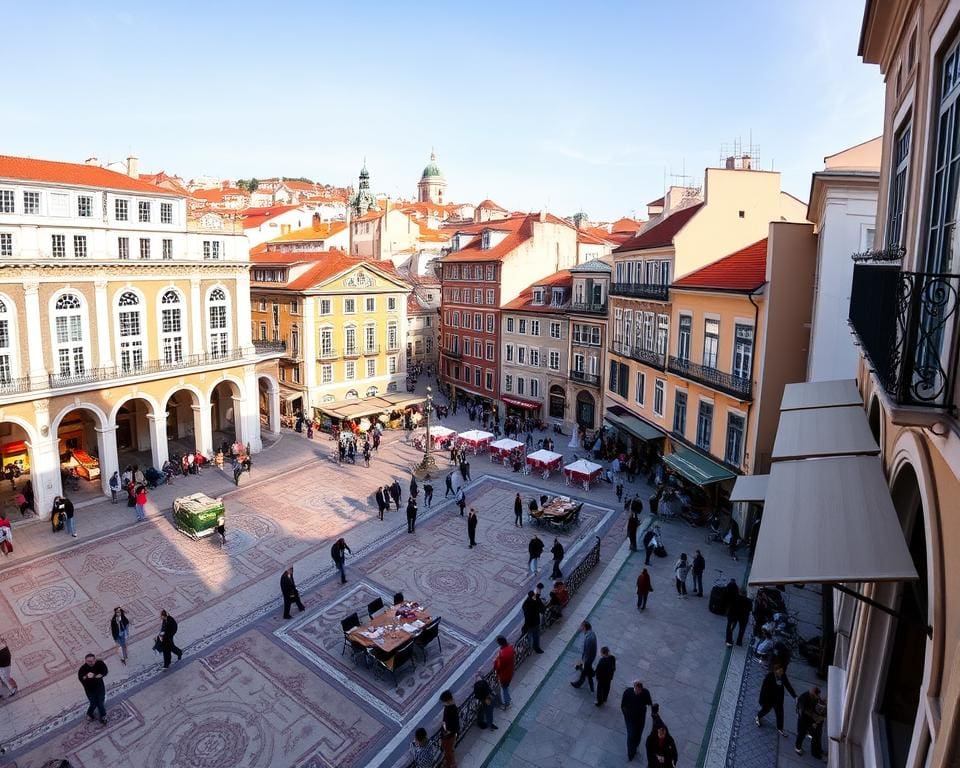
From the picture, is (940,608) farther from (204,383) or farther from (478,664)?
(204,383)

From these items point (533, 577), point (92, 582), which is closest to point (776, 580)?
point (533, 577)

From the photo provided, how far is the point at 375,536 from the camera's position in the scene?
23.9m

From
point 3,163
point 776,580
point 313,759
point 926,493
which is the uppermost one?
point 3,163

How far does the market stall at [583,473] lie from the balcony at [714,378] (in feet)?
20.5

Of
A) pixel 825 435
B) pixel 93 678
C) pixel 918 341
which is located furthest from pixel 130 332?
pixel 918 341

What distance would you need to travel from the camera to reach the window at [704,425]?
24375mm

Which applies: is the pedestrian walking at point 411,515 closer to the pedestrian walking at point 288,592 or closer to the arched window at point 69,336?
the pedestrian walking at point 288,592

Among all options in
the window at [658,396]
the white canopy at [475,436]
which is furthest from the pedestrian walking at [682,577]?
the white canopy at [475,436]

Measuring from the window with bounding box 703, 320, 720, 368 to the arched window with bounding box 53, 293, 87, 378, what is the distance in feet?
87.9

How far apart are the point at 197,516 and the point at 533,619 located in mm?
14200

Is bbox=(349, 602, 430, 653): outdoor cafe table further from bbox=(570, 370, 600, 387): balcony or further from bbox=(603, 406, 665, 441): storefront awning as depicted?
bbox=(570, 370, 600, 387): balcony

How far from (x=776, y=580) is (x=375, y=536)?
66.1ft

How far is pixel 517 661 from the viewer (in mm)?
Answer: 15188

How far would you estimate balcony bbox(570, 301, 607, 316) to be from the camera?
36.6 m
